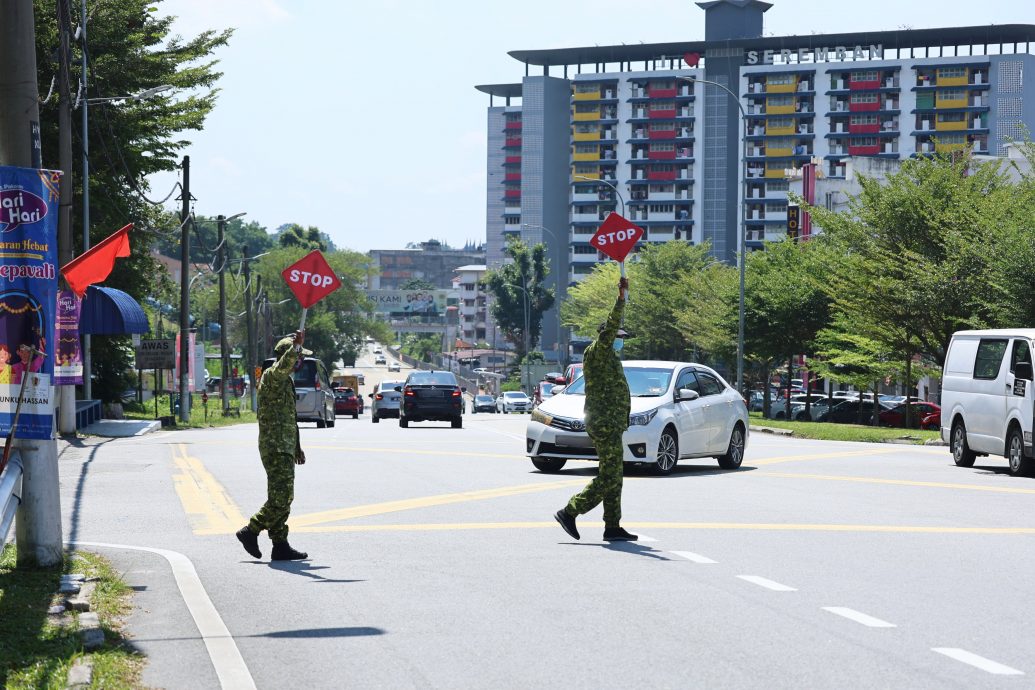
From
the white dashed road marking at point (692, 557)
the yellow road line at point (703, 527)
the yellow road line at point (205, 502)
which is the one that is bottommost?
the yellow road line at point (205, 502)

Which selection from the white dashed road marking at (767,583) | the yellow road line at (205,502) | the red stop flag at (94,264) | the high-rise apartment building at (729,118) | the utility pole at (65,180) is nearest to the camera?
the white dashed road marking at (767,583)

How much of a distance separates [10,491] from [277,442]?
2.26 m

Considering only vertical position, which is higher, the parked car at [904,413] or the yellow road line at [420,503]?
the yellow road line at [420,503]

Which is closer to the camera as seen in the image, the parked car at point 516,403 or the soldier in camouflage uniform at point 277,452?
the soldier in camouflage uniform at point 277,452

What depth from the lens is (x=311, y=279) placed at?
15562 mm

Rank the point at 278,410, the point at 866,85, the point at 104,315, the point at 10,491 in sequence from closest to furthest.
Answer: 1. the point at 10,491
2. the point at 278,410
3. the point at 104,315
4. the point at 866,85

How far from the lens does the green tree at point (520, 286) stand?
139 meters

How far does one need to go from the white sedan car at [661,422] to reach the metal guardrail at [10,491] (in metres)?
10.1

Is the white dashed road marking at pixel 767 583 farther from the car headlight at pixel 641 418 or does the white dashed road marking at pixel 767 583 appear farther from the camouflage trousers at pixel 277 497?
the car headlight at pixel 641 418

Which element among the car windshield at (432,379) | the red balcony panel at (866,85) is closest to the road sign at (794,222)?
the red balcony panel at (866,85)

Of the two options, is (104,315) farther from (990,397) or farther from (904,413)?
(904,413)

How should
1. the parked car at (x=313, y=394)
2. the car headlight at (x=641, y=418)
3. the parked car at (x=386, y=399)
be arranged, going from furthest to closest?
1. the parked car at (x=386, y=399)
2. the parked car at (x=313, y=394)
3. the car headlight at (x=641, y=418)

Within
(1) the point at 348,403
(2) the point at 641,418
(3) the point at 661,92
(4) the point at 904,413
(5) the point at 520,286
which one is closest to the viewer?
(2) the point at 641,418

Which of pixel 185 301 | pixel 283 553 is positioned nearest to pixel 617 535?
pixel 283 553
